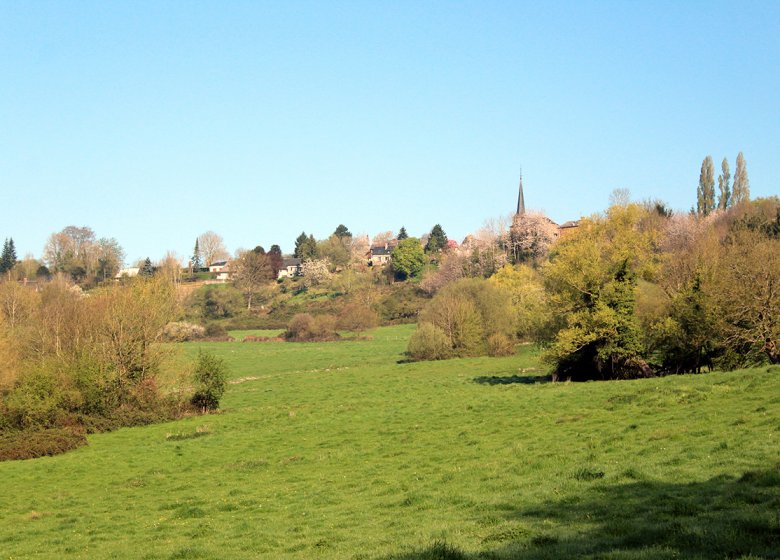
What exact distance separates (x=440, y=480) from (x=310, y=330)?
9274 centimetres

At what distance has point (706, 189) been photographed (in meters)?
134

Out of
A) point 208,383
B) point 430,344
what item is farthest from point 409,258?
point 208,383

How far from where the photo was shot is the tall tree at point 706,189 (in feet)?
436

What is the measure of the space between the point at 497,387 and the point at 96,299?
2705 centimetres

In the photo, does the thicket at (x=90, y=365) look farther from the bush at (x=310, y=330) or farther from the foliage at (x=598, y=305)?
the bush at (x=310, y=330)

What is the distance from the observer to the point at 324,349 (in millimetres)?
95125

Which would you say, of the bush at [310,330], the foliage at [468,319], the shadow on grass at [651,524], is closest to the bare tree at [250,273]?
the bush at [310,330]

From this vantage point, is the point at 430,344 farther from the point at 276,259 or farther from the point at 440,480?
the point at 276,259

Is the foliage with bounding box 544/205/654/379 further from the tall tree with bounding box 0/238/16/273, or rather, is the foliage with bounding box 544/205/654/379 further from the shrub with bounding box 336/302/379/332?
the tall tree with bounding box 0/238/16/273

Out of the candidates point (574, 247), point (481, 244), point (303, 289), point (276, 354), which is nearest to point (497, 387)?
point (574, 247)

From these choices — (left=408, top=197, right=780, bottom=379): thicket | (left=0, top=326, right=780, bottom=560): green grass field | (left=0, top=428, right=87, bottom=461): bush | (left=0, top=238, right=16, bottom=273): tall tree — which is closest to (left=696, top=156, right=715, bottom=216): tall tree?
(left=408, top=197, right=780, bottom=379): thicket

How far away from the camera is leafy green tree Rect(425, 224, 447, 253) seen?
186 metres

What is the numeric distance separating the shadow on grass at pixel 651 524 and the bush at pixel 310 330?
3848 inches

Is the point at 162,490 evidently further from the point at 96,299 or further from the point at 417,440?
the point at 96,299
